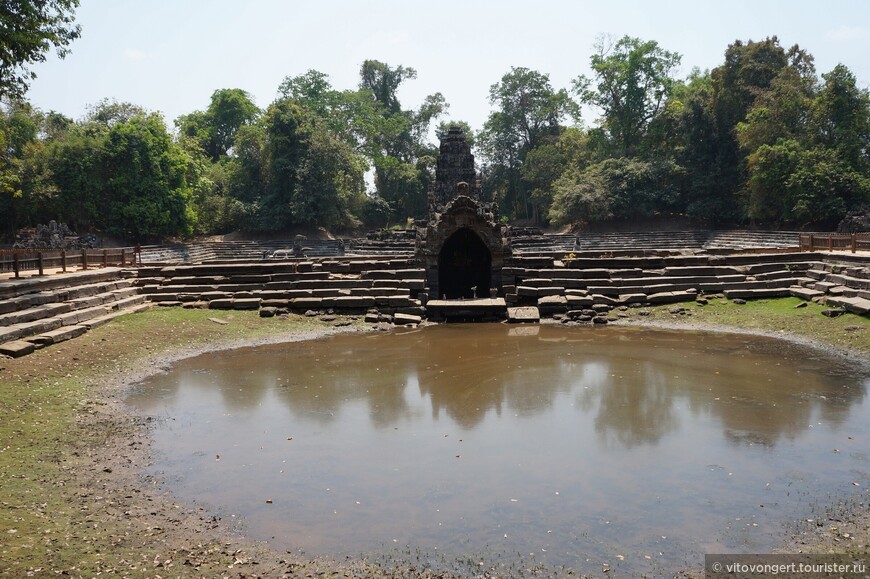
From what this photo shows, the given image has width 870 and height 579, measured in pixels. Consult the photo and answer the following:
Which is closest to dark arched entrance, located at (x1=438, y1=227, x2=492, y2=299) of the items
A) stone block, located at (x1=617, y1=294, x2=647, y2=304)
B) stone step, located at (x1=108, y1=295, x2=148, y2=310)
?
stone block, located at (x1=617, y1=294, x2=647, y2=304)

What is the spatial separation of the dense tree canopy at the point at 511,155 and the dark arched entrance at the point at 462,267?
15.1 m

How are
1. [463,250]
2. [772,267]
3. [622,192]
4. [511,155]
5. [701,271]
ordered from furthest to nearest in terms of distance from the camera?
1. [511,155]
2. [622,192]
3. [463,250]
4. [701,271]
5. [772,267]

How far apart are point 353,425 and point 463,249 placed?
1345 centimetres

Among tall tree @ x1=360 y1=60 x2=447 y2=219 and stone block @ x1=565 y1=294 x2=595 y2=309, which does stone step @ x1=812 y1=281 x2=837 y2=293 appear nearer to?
stone block @ x1=565 y1=294 x2=595 y2=309

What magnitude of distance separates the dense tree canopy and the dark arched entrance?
596 inches

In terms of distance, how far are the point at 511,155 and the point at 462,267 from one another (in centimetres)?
4048

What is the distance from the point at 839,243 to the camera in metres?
20.6

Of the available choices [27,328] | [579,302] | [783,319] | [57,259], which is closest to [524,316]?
[579,302]

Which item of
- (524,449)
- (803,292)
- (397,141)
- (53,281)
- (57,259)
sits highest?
(397,141)

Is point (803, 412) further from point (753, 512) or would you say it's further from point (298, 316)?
point (298, 316)

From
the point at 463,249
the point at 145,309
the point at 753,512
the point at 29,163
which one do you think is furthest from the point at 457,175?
the point at 753,512

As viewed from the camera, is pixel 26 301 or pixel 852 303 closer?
pixel 26 301

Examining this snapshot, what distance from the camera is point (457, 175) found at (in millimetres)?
37812

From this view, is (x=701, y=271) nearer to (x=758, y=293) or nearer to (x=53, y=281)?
(x=758, y=293)
